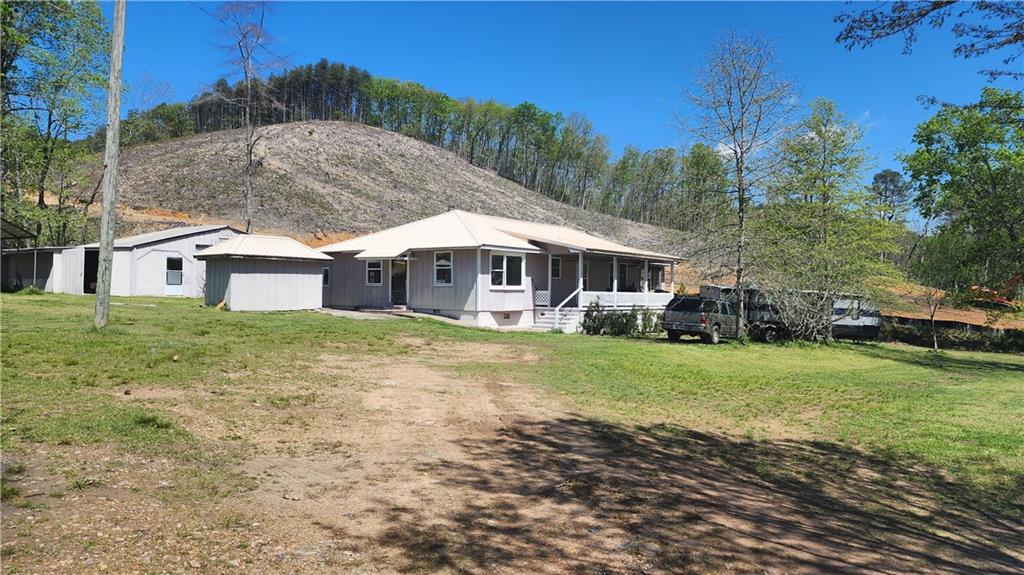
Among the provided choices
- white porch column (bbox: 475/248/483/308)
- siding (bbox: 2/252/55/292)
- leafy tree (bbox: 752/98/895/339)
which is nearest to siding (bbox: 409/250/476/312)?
white porch column (bbox: 475/248/483/308)

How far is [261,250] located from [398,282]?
5886 millimetres

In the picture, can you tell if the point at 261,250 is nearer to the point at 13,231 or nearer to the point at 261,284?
the point at 261,284

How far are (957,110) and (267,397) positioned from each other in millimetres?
8484

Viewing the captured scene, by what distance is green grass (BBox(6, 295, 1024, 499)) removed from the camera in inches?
235

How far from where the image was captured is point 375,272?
80.4 feet

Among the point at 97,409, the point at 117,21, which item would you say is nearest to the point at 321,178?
the point at 117,21

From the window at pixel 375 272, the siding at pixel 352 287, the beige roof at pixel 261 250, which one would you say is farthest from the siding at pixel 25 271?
the window at pixel 375 272

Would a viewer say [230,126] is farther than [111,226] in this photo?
Yes

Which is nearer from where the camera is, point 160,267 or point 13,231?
point 13,231

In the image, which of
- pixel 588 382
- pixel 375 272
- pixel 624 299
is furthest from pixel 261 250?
pixel 624 299

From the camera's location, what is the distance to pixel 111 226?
446 inches

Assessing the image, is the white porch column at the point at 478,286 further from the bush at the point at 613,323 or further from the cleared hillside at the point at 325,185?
the cleared hillside at the point at 325,185

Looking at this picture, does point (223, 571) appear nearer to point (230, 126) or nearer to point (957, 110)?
point (957, 110)

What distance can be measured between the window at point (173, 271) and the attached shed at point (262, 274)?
900 centimetres
